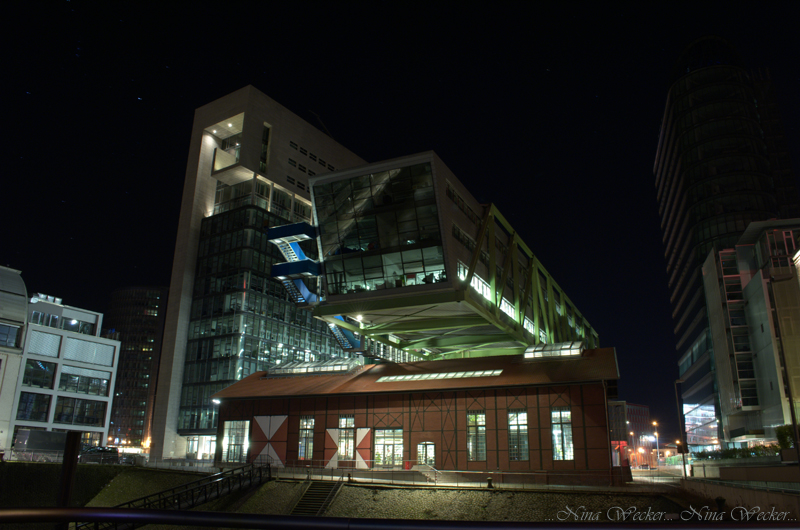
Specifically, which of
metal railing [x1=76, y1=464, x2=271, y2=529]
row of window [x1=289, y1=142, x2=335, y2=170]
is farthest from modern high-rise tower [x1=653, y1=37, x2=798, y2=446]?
metal railing [x1=76, y1=464, x2=271, y2=529]

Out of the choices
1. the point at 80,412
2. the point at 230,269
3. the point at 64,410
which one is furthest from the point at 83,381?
the point at 230,269

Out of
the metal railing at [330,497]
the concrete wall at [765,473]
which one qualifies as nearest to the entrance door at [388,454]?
the metal railing at [330,497]

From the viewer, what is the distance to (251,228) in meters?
96.7

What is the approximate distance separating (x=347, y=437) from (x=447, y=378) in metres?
9.87

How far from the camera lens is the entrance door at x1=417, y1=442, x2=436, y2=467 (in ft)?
153

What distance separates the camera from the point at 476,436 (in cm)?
4575

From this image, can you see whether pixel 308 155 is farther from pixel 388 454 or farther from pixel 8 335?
pixel 388 454

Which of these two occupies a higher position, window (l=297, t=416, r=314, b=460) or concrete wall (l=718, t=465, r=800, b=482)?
window (l=297, t=416, r=314, b=460)

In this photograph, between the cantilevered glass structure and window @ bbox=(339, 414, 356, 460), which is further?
window @ bbox=(339, 414, 356, 460)

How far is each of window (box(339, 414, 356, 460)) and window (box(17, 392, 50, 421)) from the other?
178ft

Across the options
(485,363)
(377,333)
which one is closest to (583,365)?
(485,363)

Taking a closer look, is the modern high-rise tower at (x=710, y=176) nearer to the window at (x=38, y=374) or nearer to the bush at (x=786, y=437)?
the bush at (x=786, y=437)

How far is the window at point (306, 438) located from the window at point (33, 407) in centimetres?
5072

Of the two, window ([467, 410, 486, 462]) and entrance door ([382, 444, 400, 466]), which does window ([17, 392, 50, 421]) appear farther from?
window ([467, 410, 486, 462])
